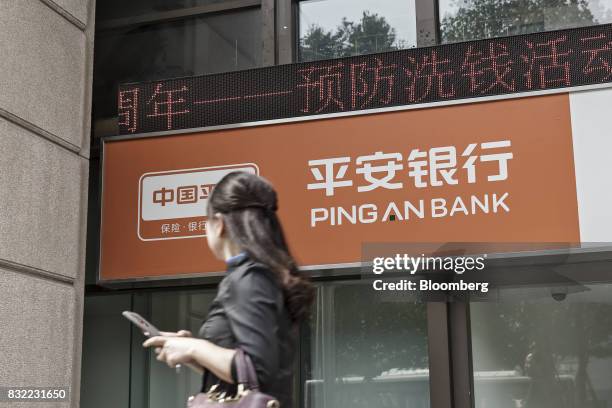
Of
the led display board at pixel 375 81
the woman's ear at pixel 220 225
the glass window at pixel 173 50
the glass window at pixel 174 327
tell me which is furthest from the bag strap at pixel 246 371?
the glass window at pixel 173 50

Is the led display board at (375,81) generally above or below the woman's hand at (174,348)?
above

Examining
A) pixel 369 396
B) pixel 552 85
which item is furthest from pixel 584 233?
pixel 369 396

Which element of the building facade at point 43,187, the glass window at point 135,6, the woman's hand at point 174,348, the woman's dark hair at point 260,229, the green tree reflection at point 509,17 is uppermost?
the glass window at point 135,6

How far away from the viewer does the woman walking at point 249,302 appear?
7.75ft

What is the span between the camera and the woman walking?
7.75 feet

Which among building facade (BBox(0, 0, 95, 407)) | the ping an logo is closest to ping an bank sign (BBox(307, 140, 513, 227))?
the ping an logo

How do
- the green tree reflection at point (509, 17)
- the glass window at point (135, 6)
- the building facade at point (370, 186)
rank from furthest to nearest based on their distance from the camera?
the glass window at point (135, 6) < the green tree reflection at point (509, 17) < the building facade at point (370, 186)

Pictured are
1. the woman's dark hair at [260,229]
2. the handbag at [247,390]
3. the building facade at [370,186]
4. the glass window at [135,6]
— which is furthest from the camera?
the glass window at [135,6]

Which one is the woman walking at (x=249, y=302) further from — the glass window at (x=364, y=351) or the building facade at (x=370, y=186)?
the glass window at (x=364, y=351)

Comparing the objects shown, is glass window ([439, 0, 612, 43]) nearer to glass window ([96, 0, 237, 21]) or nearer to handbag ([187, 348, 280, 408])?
glass window ([96, 0, 237, 21])

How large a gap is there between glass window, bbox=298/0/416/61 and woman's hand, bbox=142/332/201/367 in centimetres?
432

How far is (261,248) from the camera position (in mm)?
2488

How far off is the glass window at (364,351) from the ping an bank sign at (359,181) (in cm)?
53

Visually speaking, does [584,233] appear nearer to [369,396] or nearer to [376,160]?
[376,160]
